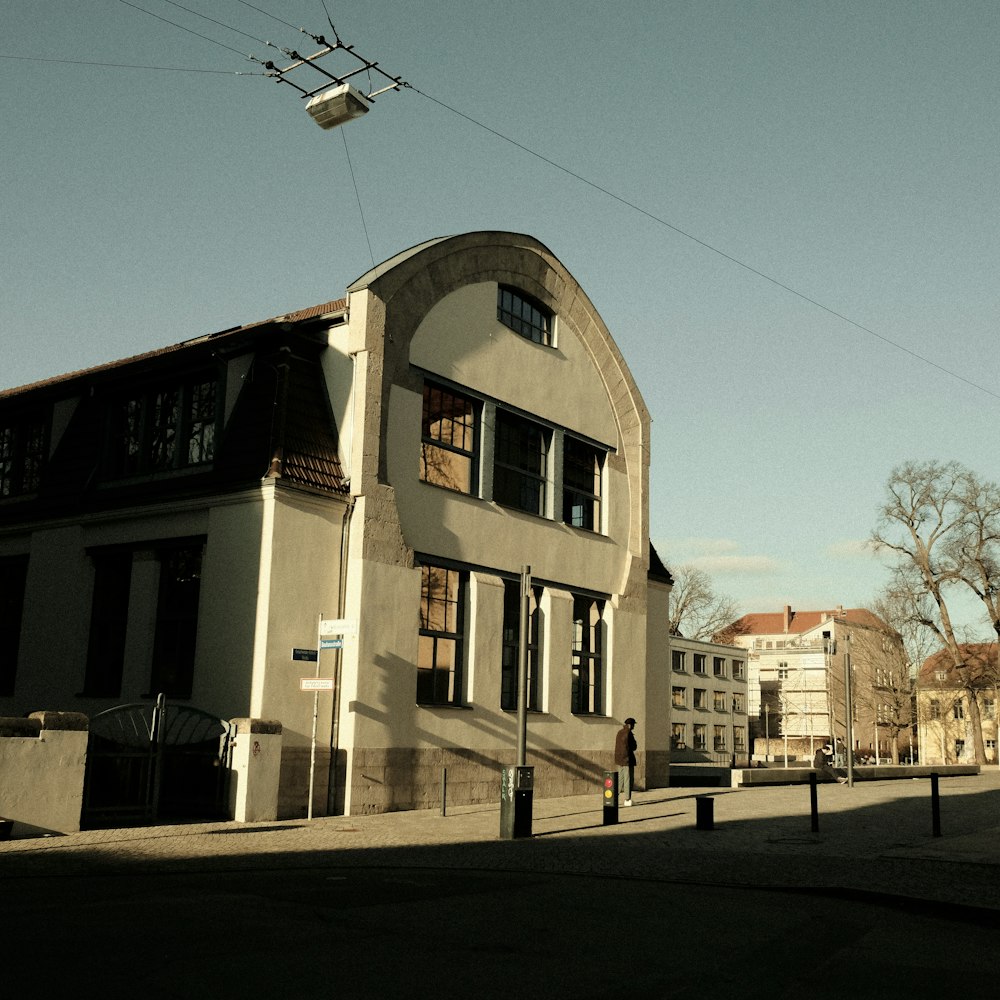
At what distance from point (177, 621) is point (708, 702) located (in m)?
68.8

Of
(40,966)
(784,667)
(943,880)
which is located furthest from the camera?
(784,667)

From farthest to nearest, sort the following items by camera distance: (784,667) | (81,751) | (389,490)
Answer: (784,667), (389,490), (81,751)

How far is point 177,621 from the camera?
20625mm

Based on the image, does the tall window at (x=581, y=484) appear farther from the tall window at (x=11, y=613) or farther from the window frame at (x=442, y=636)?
the tall window at (x=11, y=613)

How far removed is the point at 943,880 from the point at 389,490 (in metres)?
12.0

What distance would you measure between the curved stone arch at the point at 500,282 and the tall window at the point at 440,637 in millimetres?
2606

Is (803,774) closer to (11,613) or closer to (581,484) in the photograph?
(581,484)

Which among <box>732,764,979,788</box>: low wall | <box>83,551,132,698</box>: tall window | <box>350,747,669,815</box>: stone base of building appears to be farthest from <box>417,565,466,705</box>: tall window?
<box>732,764,979,788</box>: low wall

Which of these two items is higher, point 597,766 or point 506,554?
point 506,554

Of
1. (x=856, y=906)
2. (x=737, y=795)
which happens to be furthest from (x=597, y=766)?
(x=856, y=906)

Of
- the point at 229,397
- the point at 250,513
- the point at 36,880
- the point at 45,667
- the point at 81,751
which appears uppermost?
the point at 229,397

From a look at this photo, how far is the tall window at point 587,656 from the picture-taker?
26.3 metres

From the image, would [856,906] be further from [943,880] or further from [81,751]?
[81,751]

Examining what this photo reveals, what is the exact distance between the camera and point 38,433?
25.3 meters
